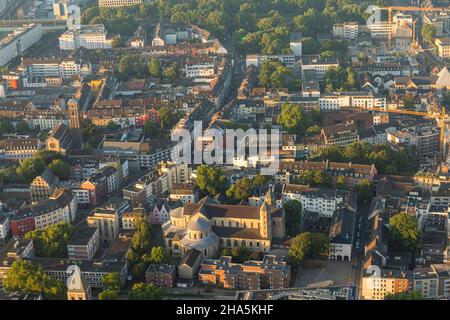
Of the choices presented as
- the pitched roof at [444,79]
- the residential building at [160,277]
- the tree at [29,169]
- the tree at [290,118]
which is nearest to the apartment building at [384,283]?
the residential building at [160,277]

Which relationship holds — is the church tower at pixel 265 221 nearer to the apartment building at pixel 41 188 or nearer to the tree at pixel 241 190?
the tree at pixel 241 190

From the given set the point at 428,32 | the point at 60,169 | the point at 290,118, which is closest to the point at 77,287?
the point at 60,169

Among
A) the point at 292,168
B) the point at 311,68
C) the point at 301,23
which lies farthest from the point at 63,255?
the point at 301,23

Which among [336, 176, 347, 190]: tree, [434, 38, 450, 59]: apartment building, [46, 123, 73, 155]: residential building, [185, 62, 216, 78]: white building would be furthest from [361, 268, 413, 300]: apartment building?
[434, 38, 450, 59]: apartment building

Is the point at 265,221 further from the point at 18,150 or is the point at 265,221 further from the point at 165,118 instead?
the point at 18,150

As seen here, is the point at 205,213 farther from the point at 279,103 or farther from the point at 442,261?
the point at 279,103
